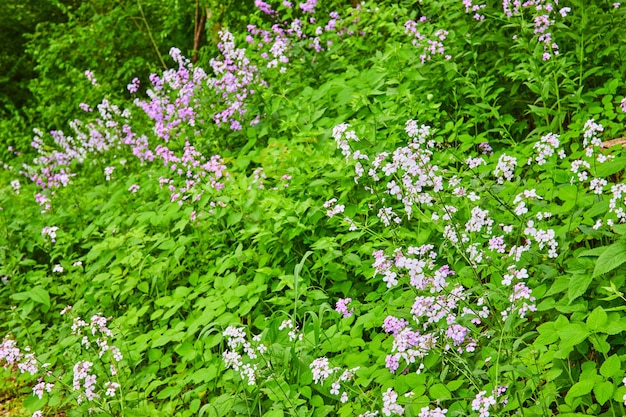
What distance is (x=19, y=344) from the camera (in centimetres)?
443

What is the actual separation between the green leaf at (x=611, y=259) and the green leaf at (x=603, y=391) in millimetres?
402

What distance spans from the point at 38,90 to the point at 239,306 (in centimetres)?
779

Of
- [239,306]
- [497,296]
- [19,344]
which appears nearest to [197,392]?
[239,306]

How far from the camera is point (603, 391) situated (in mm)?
Answer: 2158

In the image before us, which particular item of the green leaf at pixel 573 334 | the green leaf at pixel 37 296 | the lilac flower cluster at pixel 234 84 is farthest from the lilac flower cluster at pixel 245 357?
the lilac flower cluster at pixel 234 84

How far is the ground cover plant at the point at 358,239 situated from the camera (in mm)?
2531

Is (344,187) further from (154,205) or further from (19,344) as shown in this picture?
(19,344)

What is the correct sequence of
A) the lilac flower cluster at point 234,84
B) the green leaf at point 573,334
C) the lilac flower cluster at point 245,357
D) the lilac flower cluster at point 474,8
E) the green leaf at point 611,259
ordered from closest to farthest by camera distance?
the green leaf at point 573,334 < the green leaf at point 611,259 < the lilac flower cluster at point 245,357 < the lilac flower cluster at point 474,8 < the lilac flower cluster at point 234,84

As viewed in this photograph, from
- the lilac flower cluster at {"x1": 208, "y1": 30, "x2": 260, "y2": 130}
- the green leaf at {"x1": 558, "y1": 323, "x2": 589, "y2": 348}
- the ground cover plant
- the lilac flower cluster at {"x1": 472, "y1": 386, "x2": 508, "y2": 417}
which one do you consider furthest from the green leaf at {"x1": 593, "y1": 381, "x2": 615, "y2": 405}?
the lilac flower cluster at {"x1": 208, "y1": 30, "x2": 260, "y2": 130}

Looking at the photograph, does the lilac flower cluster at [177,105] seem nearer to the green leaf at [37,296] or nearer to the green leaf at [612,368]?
the green leaf at [37,296]

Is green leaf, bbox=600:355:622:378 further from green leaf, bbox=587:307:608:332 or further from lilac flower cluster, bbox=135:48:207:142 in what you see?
lilac flower cluster, bbox=135:48:207:142

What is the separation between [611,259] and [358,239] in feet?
4.92

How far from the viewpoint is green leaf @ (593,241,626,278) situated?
2391 mm

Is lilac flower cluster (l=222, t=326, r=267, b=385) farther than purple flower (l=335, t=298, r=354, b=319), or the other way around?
purple flower (l=335, t=298, r=354, b=319)
